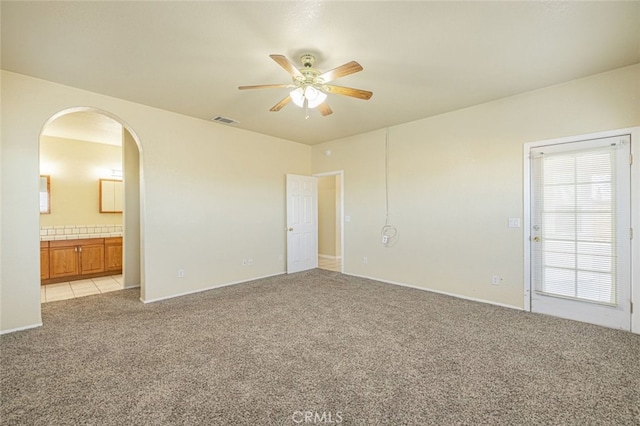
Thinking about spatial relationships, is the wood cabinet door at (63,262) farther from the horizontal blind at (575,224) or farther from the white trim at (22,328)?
the horizontal blind at (575,224)

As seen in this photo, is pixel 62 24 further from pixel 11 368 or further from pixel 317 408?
pixel 317 408

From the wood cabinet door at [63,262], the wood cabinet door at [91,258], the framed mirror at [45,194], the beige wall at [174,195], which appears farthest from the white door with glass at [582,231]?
the framed mirror at [45,194]

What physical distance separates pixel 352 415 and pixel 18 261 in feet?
12.4

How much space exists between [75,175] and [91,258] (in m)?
1.83

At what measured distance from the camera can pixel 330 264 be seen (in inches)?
269

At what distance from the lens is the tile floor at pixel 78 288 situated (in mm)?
4309

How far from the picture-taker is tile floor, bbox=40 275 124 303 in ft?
14.1

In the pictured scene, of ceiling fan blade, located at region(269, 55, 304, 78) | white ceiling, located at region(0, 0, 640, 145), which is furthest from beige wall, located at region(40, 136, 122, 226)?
ceiling fan blade, located at region(269, 55, 304, 78)

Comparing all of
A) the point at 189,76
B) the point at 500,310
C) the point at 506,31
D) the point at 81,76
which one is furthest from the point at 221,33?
the point at 500,310

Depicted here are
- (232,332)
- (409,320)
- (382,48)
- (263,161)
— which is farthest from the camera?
(263,161)

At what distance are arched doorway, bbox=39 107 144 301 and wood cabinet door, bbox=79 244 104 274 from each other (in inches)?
1.2

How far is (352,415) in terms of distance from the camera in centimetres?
175

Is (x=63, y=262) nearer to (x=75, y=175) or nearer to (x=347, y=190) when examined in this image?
(x=75, y=175)

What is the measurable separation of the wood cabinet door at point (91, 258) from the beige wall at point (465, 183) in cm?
494
